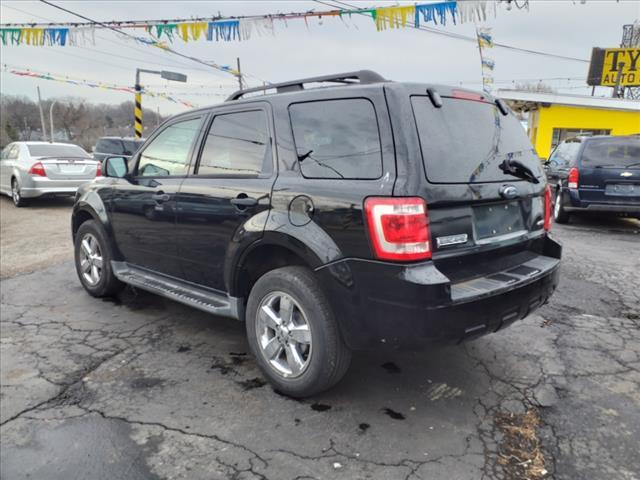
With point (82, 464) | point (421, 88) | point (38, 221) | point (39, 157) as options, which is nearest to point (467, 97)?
point (421, 88)

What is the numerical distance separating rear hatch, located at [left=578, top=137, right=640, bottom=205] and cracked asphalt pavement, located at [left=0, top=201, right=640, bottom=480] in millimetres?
4306

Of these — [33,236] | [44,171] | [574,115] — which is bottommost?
[33,236]

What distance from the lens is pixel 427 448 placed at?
2457 mm

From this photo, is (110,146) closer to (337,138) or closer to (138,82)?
(138,82)

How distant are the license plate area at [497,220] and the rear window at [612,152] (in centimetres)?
621

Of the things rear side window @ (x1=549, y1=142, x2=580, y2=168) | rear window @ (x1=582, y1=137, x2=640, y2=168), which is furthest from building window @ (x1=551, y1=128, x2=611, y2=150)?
rear window @ (x1=582, y1=137, x2=640, y2=168)

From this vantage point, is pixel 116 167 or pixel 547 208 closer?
pixel 547 208

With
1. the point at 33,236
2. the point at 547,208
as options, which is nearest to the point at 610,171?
the point at 547,208

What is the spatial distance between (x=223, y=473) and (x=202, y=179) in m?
2.04

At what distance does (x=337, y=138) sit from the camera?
2729 millimetres

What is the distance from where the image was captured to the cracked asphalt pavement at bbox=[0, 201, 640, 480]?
7.72 feet

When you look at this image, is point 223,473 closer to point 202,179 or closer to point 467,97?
point 202,179

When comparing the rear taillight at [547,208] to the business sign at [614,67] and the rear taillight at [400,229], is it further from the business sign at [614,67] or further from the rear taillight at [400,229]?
the business sign at [614,67]

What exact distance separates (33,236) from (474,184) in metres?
7.85
